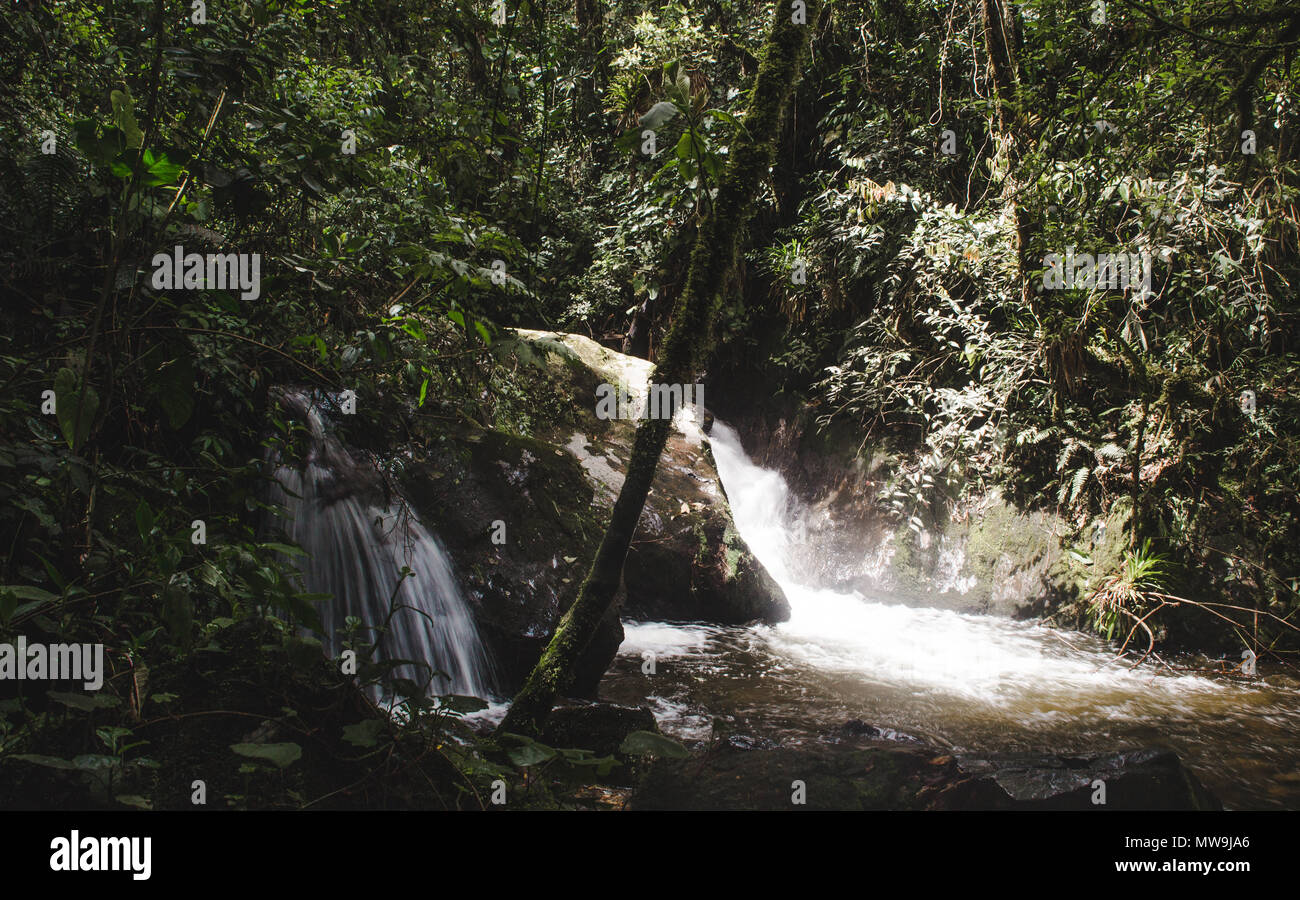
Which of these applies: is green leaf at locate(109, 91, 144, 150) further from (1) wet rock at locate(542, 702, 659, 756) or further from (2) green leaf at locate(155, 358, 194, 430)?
(1) wet rock at locate(542, 702, 659, 756)

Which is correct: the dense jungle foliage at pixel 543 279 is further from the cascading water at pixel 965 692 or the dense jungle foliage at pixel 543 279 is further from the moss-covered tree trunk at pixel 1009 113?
the cascading water at pixel 965 692

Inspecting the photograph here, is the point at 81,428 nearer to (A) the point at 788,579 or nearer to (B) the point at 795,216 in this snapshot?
(A) the point at 788,579

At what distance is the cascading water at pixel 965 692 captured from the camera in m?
4.34

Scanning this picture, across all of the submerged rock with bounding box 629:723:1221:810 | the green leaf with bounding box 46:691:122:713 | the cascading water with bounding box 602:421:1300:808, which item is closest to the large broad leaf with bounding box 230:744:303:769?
the green leaf with bounding box 46:691:122:713

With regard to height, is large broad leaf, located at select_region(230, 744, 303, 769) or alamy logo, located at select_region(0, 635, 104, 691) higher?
alamy logo, located at select_region(0, 635, 104, 691)

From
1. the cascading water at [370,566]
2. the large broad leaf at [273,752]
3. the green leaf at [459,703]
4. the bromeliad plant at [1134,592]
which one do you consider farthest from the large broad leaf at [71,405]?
the bromeliad plant at [1134,592]

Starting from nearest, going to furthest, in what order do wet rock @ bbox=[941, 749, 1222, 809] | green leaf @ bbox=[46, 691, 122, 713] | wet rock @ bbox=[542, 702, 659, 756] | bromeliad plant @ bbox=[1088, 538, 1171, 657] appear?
1. green leaf @ bbox=[46, 691, 122, 713]
2. wet rock @ bbox=[941, 749, 1222, 809]
3. wet rock @ bbox=[542, 702, 659, 756]
4. bromeliad plant @ bbox=[1088, 538, 1171, 657]

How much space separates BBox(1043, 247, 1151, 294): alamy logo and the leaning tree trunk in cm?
540

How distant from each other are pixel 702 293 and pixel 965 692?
14.0 feet

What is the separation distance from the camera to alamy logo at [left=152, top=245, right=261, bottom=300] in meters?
2.80

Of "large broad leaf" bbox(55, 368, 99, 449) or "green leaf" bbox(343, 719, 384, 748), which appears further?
"green leaf" bbox(343, 719, 384, 748)

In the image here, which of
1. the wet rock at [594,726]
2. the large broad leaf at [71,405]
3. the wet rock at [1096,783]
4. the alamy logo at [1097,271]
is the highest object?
the alamy logo at [1097,271]
